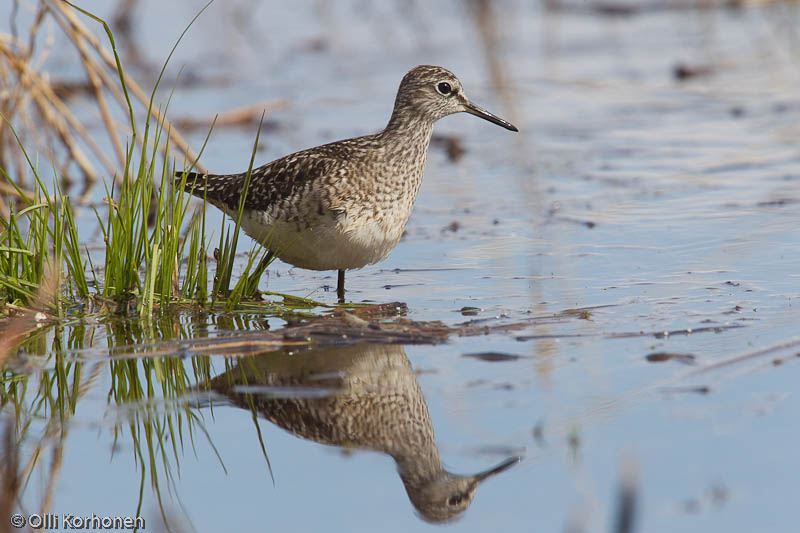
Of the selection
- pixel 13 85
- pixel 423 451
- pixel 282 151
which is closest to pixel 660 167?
pixel 282 151

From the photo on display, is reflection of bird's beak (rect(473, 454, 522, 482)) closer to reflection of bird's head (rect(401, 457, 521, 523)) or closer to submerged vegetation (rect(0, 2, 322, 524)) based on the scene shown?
reflection of bird's head (rect(401, 457, 521, 523))

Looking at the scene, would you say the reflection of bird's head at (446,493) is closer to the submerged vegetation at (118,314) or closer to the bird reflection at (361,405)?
the bird reflection at (361,405)

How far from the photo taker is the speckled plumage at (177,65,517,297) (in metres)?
7.06

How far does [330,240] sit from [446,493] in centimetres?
283

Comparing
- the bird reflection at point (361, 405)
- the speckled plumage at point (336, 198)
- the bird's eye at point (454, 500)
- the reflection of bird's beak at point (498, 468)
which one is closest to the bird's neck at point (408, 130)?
the speckled plumage at point (336, 198)

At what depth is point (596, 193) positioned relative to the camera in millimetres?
10008

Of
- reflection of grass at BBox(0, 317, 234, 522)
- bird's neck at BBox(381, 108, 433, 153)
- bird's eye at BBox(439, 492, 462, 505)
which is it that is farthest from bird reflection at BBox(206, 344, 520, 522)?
bird's neck at BBox(381, 108, 433, 153)

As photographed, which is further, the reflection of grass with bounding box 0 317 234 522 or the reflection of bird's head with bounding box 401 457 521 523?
the reflection of grass with bounding box 0 317 234 522

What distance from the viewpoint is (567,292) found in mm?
7211

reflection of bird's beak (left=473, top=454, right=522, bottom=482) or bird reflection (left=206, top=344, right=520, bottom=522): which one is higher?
bird reflection (left=206, top=344, right=520, bottom=522)

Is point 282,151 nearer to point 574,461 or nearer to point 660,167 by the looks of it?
point 660,167

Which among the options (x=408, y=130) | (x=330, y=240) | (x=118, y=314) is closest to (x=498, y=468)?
(x=330, y=240)

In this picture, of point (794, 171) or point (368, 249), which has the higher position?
point (794, 171)

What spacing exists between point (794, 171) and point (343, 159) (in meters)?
4.83
